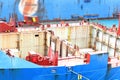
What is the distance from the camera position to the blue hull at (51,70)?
13070mm

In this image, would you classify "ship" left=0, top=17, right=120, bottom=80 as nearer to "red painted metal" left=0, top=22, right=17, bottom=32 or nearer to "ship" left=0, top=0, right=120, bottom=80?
"ship" left=0, top=0, right=120, bottom=80

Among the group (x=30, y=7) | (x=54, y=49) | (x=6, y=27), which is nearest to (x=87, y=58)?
(x=54, y=49)

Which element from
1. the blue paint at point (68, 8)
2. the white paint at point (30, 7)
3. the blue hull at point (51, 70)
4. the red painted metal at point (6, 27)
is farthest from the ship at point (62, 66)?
the blue paint at point (68, 8)

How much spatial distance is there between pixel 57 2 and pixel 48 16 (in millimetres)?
1530

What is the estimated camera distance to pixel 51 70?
13.3 metres

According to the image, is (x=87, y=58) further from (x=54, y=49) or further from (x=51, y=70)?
(x=54, y=49)

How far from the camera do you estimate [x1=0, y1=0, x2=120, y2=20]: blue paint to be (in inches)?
1021

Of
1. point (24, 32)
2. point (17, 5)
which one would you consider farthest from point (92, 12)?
point (24, 32)

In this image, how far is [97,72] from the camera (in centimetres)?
1425

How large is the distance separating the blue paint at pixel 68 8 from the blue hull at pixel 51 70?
1245 cm

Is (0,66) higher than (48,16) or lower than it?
lower

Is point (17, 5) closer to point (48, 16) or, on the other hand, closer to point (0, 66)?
point (48, 16)

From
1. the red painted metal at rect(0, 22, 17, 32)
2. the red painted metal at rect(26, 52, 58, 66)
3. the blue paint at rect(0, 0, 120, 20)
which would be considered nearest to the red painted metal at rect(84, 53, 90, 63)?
the red painted metal at rect(26, 52, 58, 66)

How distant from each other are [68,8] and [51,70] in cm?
1539
